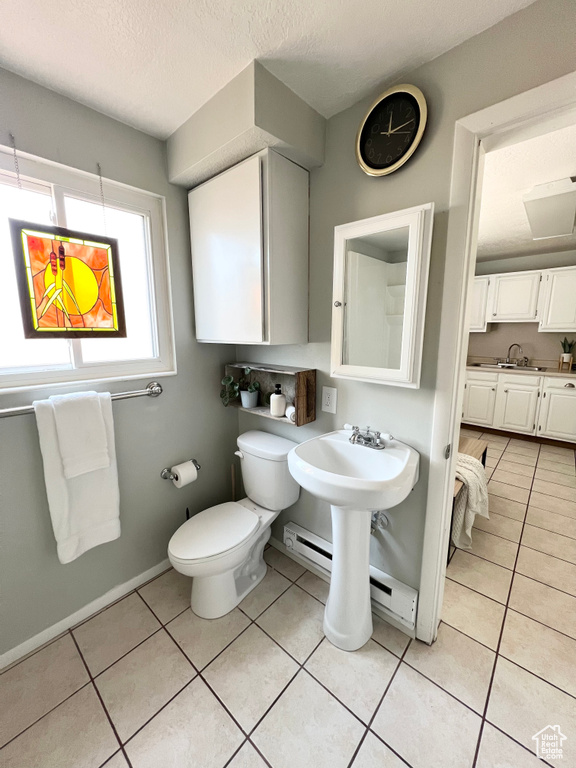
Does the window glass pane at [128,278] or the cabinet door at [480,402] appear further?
the cabinet door at [480,402]

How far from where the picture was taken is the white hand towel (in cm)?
128

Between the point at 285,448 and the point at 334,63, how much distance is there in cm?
165

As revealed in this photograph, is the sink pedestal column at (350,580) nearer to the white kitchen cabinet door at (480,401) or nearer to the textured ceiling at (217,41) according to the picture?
the textured ceiling at (217,41)

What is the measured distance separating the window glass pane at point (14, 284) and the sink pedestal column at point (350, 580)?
1.49 metres

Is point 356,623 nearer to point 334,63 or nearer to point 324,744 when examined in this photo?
point 324,744

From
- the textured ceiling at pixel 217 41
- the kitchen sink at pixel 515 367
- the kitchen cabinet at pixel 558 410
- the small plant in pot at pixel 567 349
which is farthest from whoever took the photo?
the kitchen sink at pixel 515 367

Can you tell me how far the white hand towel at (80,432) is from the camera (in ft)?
4.20

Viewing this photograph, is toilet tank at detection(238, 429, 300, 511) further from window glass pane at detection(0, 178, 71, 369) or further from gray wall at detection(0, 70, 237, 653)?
window glass pane at detection(0, 178, 71, 369)

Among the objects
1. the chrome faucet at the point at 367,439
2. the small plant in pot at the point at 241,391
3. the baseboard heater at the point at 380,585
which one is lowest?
the baseboard heater at the point at 380,585

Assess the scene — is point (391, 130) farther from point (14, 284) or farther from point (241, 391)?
point (14, 284)

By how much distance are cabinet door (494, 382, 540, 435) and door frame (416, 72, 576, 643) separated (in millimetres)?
3230

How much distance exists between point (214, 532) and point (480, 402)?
3848 millimetres

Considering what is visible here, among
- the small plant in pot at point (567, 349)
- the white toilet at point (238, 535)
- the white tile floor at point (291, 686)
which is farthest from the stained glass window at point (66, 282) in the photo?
the small plant in pot at point (567, 349)

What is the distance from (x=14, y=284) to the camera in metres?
1.23
